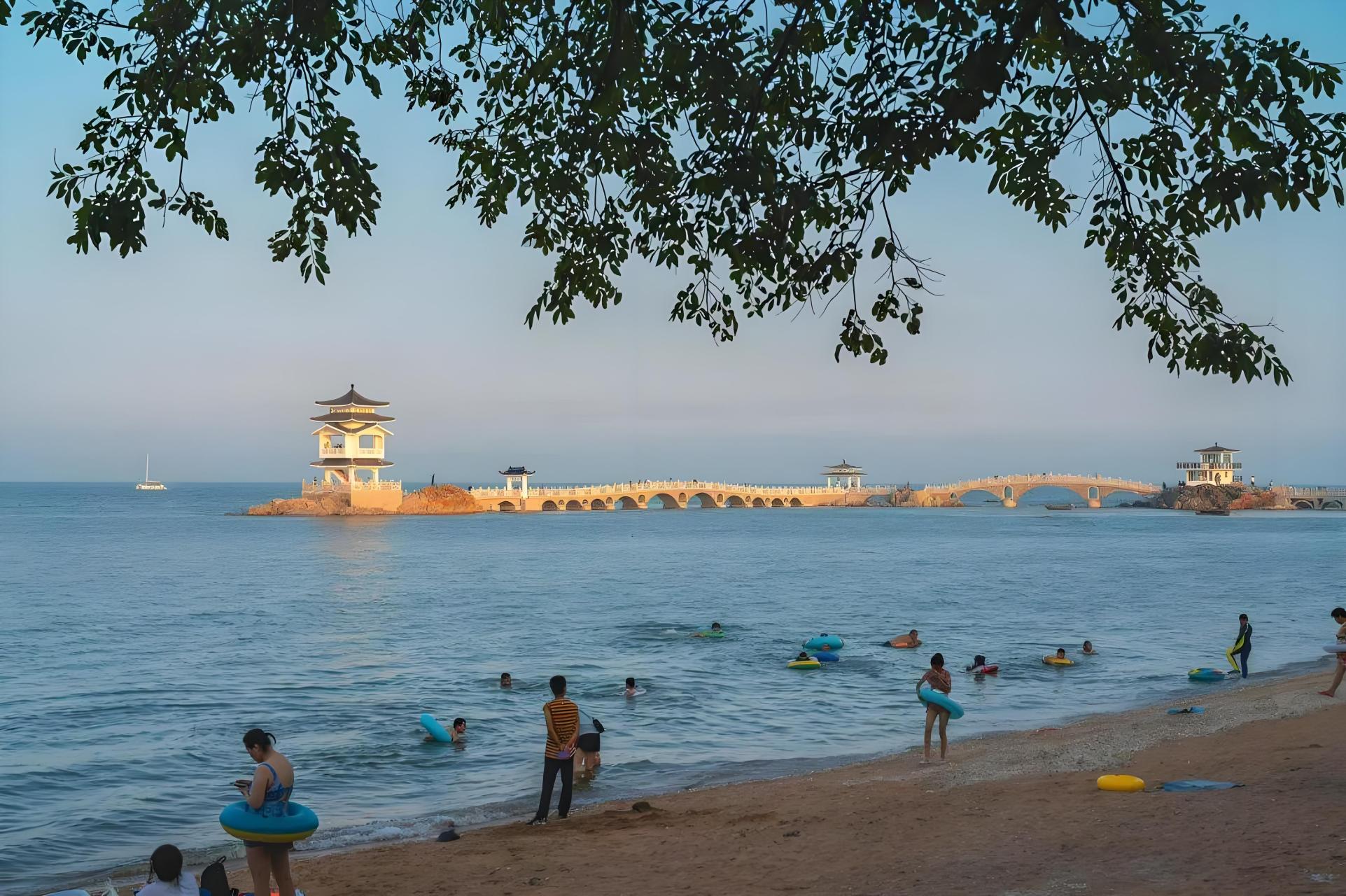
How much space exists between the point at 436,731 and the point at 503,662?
924 cm

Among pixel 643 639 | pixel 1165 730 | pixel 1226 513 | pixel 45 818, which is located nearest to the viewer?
pixel 45 818

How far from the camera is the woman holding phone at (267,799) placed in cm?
743

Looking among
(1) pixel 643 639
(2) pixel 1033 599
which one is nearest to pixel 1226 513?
(2) pixel 1033 599

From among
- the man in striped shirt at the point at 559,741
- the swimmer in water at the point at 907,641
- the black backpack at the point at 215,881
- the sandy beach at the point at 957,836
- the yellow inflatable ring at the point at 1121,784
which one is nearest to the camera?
the black backpack at the point at 215,881

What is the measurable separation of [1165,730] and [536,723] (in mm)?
10012

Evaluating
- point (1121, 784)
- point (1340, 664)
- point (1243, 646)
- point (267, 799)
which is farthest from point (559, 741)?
point (1243, 646)

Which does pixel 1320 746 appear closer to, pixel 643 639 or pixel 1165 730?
pixel 1165 730

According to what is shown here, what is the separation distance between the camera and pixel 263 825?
293 inches

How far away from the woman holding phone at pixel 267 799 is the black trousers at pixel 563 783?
3.75 metres

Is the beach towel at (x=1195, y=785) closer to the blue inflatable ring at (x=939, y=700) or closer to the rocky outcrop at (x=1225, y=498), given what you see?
the blue inflatable ring at (x=939, y=700)

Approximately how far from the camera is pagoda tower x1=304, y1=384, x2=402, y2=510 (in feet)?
342

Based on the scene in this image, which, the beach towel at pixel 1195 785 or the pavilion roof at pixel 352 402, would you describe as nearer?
the beach towel at pixel 1195 785

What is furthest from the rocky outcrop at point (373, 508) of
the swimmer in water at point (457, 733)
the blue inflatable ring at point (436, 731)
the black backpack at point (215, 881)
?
the black backpack at point (215, 881)

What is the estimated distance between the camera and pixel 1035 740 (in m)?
15.7
